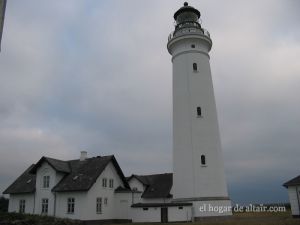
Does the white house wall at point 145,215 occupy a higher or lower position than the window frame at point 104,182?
lower

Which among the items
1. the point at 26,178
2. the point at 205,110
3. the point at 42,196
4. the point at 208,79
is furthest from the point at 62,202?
the point at 208,79

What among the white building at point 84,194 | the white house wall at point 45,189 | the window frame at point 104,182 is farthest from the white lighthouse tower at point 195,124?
the white house wall at point 45,189

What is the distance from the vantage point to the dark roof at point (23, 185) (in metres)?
30.5

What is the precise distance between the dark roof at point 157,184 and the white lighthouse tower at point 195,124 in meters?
11.9

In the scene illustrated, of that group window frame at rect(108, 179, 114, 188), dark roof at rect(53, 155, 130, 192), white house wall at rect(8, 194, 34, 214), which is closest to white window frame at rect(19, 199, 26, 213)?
white house wall at rect(8, 194, 34, 214)

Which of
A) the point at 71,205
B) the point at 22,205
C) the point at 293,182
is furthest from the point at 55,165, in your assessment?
the point at 293,182

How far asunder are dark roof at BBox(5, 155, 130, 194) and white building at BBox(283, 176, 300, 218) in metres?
14.8

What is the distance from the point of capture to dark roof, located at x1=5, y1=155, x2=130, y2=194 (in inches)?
1083

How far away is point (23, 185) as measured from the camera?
31500mm

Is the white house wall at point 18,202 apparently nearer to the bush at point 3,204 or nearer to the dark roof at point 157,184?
the bush at point 3,204

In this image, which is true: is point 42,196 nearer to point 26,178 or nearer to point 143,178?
point 26,178

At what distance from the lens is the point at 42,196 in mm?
29281

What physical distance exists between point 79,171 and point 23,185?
6285 millimetres

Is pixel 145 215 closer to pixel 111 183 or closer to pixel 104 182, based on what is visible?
pixel 104 182
